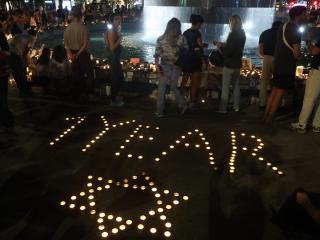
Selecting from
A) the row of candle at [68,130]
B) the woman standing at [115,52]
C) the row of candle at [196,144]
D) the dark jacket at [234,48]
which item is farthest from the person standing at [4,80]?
the dark jacket at [234,48]

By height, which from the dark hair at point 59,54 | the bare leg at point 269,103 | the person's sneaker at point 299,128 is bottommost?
the person's sneaker at point 299,128

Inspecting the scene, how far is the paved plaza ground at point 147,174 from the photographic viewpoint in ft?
12.6

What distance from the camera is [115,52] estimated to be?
289 inches

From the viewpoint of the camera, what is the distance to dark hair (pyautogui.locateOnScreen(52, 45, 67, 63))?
26.0 feet

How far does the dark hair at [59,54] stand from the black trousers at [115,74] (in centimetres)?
129

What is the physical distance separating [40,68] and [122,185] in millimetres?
4791

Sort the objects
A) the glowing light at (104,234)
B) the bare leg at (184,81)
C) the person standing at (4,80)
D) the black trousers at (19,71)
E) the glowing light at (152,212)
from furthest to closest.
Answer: the black trousers at (19,71), the bare leg at (184,81), the person standing at (4,80), the glowing light at (152,212), the glowing light at (104,234)

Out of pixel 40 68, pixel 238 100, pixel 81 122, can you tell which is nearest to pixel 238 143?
pixel 238 100

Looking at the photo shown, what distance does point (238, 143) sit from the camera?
5.93 metres

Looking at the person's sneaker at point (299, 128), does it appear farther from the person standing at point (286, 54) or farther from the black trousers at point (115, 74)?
the black trousers at point (115, 74)

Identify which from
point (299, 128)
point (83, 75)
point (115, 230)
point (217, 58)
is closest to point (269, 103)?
point (299, 128)

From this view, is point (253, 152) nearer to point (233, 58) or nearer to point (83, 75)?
point (233, 58)

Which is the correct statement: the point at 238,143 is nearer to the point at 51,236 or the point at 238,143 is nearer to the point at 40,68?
the point at 51,236

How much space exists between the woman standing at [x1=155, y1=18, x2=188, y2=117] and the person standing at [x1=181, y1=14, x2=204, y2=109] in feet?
1.07
